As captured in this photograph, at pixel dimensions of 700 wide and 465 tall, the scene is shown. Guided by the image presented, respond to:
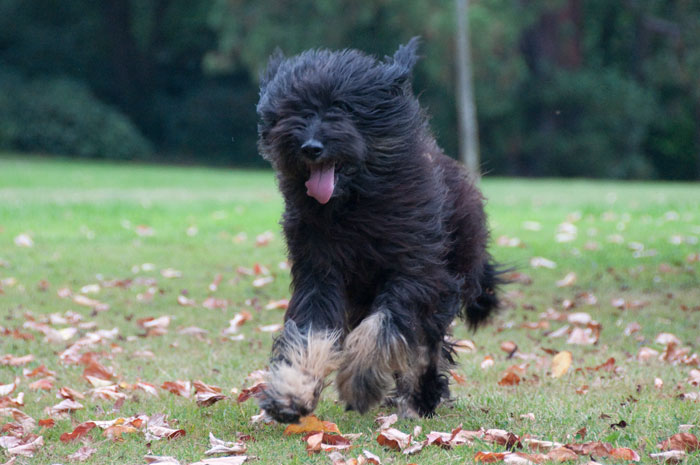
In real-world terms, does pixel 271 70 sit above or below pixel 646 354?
above

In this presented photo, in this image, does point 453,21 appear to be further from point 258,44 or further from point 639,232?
point 639,232

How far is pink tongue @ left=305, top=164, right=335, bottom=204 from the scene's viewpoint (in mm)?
3969

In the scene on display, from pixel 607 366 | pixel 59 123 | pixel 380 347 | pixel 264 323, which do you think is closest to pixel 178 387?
pixel 380 347

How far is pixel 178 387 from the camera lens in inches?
191

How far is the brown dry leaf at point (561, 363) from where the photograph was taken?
519 centimetres

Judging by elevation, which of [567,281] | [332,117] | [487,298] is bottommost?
[567,281]

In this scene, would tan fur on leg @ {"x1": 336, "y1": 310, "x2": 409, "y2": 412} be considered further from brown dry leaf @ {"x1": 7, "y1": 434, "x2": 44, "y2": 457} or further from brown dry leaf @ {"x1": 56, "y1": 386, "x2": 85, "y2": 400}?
brown dry leaf @ {"x1": 56, "y1": 386, "x2": 85, "y2": 400}

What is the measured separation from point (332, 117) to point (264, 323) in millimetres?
3066

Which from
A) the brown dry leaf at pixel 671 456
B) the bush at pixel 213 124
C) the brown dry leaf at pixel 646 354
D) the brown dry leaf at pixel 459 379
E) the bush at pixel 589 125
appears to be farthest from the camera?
the bush at pixel 213 124

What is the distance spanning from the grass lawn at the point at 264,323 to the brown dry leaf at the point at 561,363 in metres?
0.05

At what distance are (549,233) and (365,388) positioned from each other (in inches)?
297

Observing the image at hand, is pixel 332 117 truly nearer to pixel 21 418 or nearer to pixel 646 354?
pixel 21 418

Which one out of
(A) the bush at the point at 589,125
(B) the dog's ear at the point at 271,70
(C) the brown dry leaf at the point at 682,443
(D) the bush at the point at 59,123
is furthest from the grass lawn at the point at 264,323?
(D) the bush at the point at 59,123

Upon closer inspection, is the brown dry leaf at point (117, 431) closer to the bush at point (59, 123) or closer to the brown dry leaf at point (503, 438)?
the brown dry leaf at point (503, 438)
